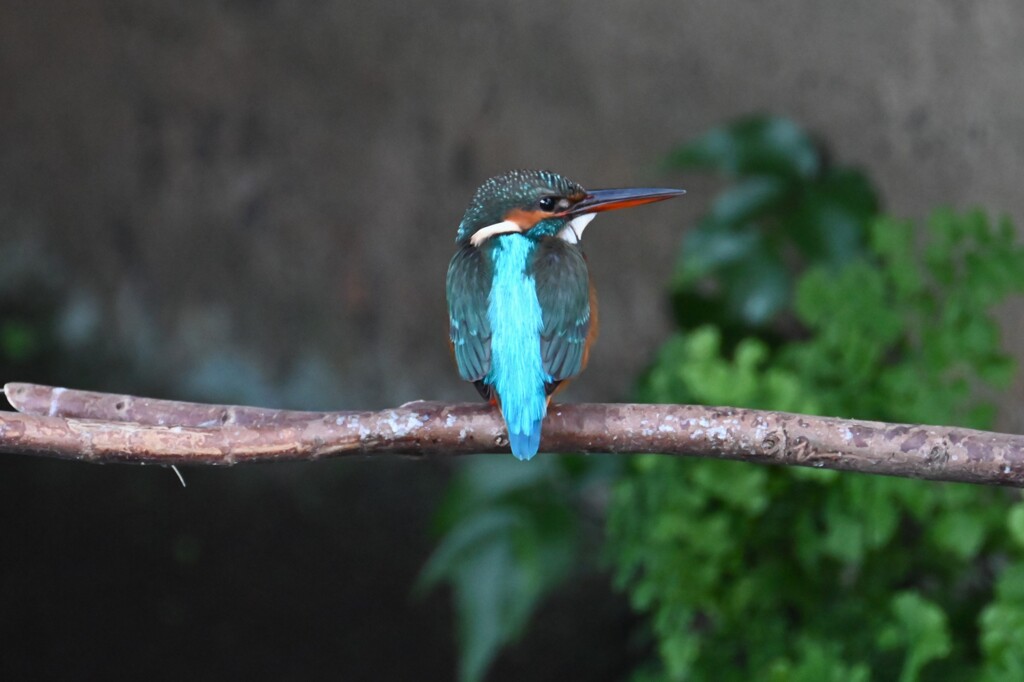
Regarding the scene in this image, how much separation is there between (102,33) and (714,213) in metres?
2.55

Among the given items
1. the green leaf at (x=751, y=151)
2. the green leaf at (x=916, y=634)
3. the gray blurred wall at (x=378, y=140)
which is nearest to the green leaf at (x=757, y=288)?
the green leaf at (x=751, y=151)

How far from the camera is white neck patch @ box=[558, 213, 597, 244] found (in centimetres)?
167

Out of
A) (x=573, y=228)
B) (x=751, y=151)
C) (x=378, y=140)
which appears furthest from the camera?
(x=378, y=140)

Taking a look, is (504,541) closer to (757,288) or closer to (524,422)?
(757,288)

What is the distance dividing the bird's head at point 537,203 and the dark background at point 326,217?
4.86 feet

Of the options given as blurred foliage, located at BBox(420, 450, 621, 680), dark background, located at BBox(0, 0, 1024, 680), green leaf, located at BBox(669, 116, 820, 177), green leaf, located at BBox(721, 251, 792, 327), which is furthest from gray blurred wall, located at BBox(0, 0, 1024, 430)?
blurred foliage, located at BBox(420, 450, 621, 680)

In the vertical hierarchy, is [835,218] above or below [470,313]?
above

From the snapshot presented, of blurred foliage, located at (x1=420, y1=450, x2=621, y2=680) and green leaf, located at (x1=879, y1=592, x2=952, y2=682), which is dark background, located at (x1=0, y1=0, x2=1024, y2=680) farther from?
green leaf, located at (x1=879, y1=592, x2=952, y2=682)

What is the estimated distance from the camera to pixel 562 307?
1.56 meters

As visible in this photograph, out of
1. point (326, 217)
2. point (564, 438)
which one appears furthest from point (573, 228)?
point (326, 217)

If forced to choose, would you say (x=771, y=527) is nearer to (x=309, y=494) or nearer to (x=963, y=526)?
(x=963, y=526)

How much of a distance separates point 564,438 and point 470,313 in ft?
0.69

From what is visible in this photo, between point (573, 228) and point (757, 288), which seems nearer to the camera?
point (573, 228)

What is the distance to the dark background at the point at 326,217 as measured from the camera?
2963 mm
